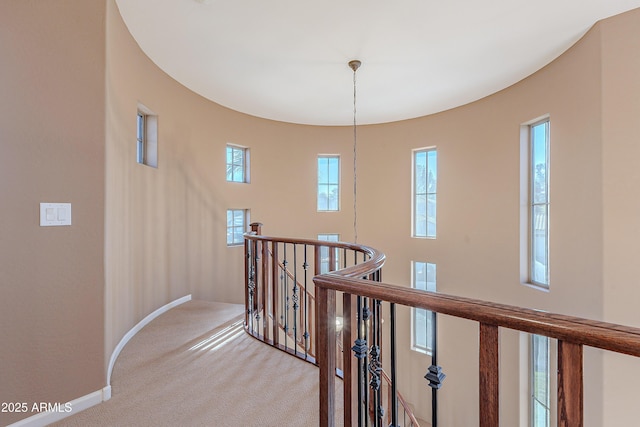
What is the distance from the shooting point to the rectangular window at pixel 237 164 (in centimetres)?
494

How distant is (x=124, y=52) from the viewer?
8.69 ft

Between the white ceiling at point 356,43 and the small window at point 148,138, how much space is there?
0.58 metres

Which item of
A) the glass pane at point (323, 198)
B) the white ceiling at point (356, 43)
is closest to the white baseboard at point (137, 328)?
the white ceiling at point (356, 43)

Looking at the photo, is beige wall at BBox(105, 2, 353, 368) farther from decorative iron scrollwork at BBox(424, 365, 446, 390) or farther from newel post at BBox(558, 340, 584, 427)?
newel post at BBox(558, 340, 584, 427)

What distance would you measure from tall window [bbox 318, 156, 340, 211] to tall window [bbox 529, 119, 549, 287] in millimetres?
3092

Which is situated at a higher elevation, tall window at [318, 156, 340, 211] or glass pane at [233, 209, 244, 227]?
tall window at [318, 156, 340, 211]

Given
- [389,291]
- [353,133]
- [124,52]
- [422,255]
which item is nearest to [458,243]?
[422,255]

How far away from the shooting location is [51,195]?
1619mm

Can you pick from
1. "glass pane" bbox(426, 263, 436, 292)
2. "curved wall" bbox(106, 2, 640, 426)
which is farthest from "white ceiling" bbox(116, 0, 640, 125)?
"glass pane" bbox(426, 263, 436, 292)

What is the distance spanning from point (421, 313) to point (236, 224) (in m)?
3.38

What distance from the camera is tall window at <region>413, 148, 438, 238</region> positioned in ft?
17.1

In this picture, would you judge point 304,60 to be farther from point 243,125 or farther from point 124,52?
point 243,125

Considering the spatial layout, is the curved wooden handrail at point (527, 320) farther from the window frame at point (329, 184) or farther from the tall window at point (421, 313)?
the window frame at point (329, 184)

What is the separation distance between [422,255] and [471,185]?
137 cm
